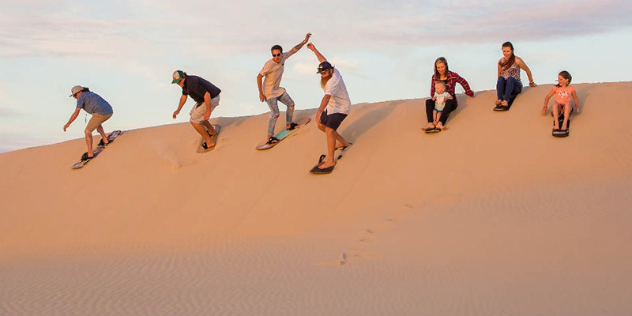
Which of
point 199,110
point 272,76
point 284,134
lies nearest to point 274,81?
point 272,76

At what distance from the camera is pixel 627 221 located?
8047 millimetres

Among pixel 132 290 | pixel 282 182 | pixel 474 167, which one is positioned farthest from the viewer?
pixel 282 182

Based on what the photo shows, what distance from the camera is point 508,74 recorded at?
11.7 m

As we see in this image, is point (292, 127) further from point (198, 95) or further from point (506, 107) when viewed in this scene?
point (506, 107)

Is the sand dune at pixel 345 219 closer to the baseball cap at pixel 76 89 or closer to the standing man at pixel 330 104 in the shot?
the standing man at pixel 330 104

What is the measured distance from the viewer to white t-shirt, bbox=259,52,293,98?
39.5 feet

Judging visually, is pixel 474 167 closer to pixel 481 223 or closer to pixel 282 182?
pixel 481 223

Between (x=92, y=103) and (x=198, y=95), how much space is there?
269 centimetres

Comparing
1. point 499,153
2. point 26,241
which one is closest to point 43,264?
point 26,241

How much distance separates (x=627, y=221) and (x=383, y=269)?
3.18 m

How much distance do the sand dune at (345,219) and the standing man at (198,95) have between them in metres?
1.02

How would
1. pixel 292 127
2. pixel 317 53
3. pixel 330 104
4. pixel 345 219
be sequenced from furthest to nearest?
1. pixel 292 127
2. pixel 317 53
3. pixel 330 104
4. pixel 345 219

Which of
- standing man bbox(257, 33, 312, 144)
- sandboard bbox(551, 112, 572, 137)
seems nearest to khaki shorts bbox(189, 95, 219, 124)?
standing man bbox(257, 33, 312, 144)

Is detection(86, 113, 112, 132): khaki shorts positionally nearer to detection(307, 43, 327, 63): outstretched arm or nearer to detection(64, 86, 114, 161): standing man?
detection(64, 86, 114, 161): standing man
